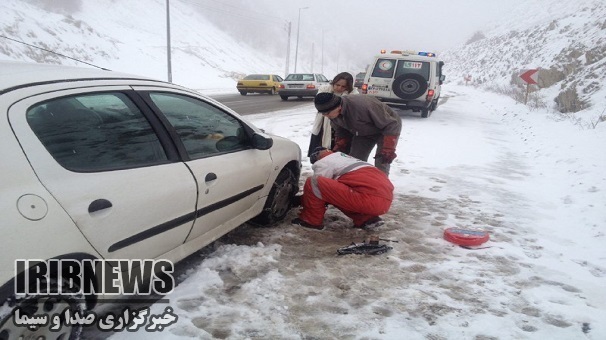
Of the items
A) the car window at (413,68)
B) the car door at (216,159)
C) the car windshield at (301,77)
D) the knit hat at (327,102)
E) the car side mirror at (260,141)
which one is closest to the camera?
the car door at (216,159)

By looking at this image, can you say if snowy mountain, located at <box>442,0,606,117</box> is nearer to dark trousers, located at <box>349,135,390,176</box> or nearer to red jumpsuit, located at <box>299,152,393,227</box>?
dark trousers, located at <box>349,135,390,176</box>

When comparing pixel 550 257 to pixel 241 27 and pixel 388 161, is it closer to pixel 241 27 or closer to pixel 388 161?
pixel 388 161

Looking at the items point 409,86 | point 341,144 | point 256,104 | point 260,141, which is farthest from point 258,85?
point 260,141

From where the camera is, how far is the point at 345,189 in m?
3.80

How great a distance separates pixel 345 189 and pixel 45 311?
100 inches

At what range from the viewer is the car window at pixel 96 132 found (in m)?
1.98

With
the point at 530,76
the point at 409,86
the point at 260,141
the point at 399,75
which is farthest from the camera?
the point at 530,76

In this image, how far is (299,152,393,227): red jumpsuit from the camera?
3.81m

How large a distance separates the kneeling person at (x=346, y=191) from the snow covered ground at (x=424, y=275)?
0.17 metres

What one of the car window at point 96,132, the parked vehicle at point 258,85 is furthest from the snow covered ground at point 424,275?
the parked vehicle at point 258,85

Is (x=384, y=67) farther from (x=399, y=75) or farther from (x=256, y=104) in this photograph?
(x=256, y=104)

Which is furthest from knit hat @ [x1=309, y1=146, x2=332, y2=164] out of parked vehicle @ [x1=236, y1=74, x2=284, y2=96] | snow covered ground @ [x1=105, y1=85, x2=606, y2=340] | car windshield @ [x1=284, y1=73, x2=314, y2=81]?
parked vehicle @ [x1=236, y1=74, x2=284, y2=96]

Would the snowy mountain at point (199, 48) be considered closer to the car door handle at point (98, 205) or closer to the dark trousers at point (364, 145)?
the dark trousers at point (364, 145)

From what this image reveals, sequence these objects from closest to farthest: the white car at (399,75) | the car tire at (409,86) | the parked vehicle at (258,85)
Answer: the car tire at (409,86) → the white car at (399,75) → the parked vehicle at (258,85)
